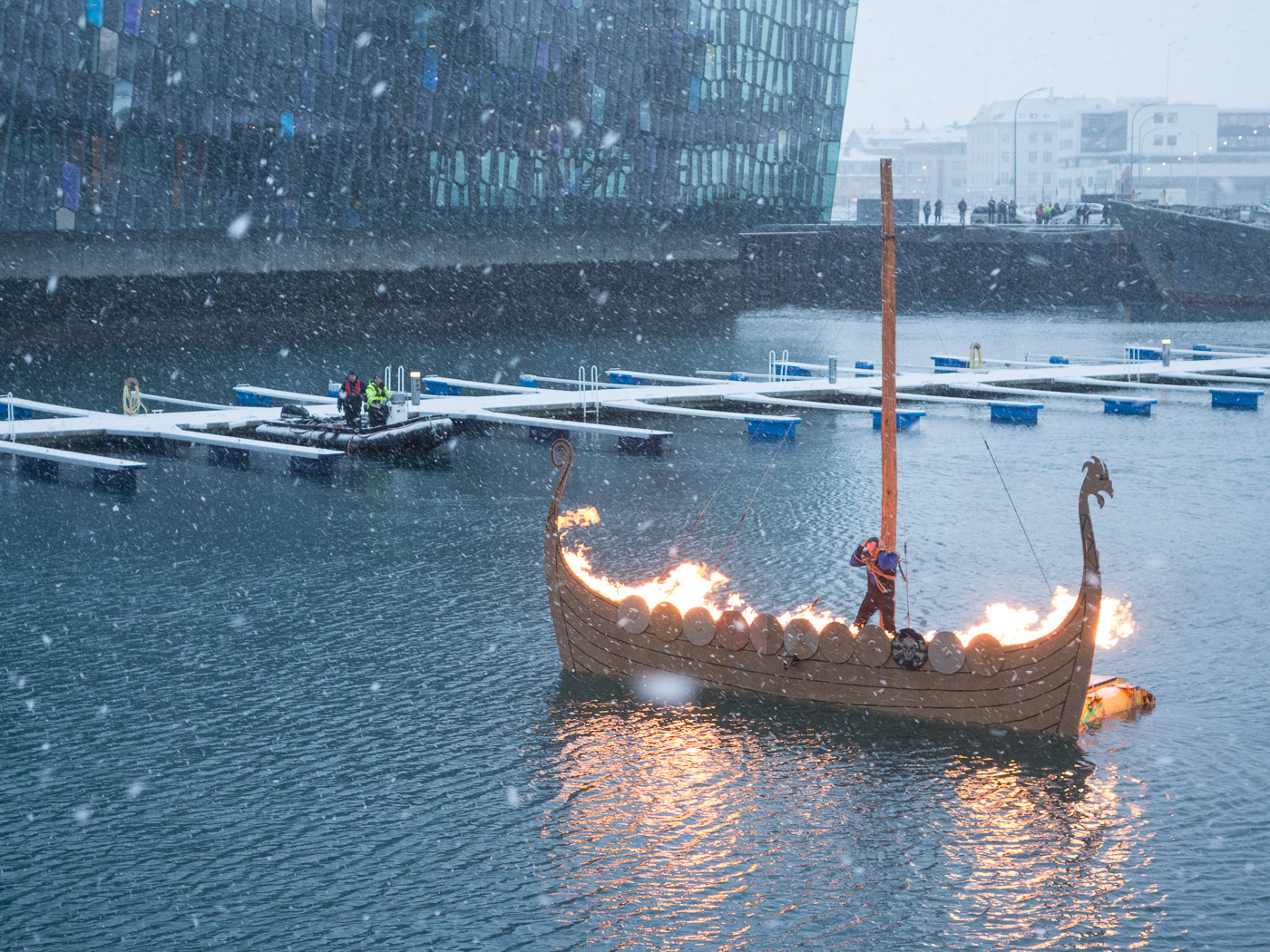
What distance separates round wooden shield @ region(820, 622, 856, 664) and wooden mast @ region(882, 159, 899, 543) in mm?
1706

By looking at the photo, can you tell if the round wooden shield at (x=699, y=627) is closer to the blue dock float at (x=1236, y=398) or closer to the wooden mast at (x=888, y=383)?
the wooden mast at (x=888, y=383)

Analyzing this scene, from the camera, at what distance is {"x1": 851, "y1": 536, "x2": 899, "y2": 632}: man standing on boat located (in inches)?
718

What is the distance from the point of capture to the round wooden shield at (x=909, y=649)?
17.2m

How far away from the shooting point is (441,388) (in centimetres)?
4953

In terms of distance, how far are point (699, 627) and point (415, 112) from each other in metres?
56.4

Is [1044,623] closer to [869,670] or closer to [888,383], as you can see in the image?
[869,670]

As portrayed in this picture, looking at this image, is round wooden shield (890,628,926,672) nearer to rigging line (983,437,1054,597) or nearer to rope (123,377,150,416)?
rigging line (983,437,1054,597)

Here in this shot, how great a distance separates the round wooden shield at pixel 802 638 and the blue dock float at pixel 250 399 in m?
30.6

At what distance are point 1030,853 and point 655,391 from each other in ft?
106

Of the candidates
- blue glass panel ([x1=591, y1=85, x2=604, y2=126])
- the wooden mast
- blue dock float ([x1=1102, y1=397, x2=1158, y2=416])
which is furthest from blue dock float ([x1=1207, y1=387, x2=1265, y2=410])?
blue glass panel ([x1=591, y1=85, x2=604, y2=126])

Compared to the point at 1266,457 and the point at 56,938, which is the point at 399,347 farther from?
the point at 56,938

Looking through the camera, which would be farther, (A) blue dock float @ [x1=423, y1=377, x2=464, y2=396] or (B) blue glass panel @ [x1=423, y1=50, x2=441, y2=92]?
(B) blue glass panel @ [x1=423, y1=50, x2=441, y2=92]

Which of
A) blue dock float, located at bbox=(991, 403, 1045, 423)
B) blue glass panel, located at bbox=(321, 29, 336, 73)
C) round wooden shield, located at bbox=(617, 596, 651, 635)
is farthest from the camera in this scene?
blue glass panel, located at bbox=(321, 29, 336, 73)

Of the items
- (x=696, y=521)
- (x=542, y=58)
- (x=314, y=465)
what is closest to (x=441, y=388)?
(x=314, y=465)
